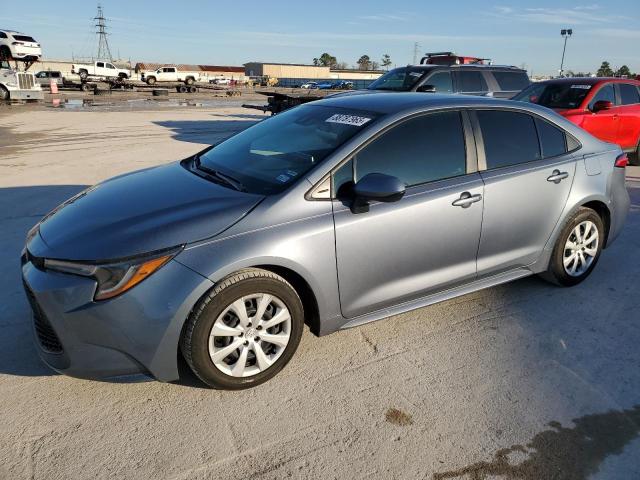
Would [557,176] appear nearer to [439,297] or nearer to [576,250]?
[576,250]

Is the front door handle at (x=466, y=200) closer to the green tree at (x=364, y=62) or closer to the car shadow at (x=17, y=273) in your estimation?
the car shadow at (x=17, y=273)

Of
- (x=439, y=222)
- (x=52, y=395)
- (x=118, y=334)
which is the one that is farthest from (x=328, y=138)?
(x=52, y=395)

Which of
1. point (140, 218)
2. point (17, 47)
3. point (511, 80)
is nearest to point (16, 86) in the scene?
point (17, 47)

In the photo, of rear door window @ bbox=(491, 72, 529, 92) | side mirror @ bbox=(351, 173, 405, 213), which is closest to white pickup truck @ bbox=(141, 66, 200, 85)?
rear door window @ bbox=(491, 72, 529, 92)

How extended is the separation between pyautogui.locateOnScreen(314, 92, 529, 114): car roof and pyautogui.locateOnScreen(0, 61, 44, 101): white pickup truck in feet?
78.8

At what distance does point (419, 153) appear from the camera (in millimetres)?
3371

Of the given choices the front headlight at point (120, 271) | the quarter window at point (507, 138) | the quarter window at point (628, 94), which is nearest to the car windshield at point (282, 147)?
the front headlight at point (120, 271)

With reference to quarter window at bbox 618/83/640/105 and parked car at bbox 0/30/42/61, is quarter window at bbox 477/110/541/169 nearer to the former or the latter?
quarter window at bbox 618/83/640/105

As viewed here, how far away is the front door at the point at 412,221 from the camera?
305cm

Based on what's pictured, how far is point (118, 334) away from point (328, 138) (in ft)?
5.73

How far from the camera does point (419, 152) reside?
11.1 feet

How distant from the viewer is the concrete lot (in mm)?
2385

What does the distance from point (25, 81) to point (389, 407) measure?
2612 cm

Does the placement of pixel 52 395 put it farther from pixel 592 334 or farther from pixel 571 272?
pixel 571 272
